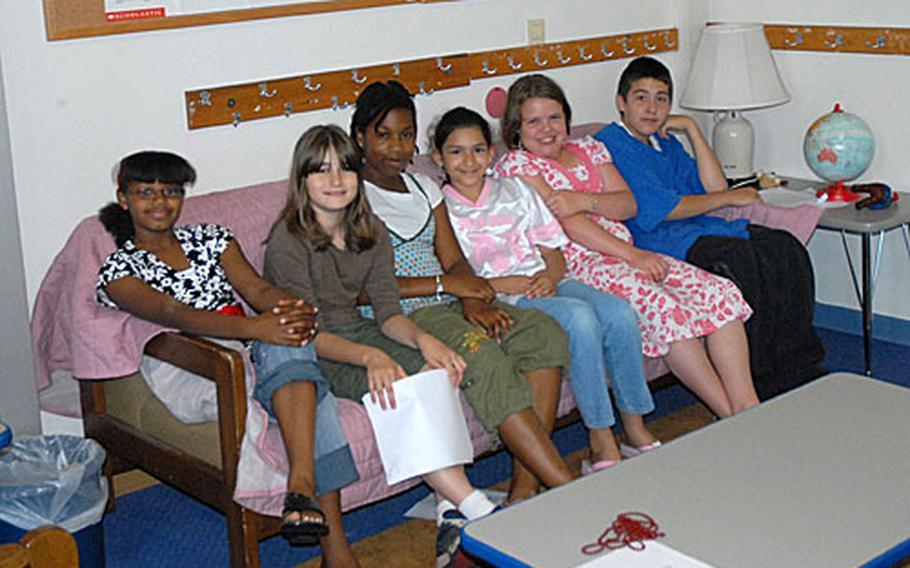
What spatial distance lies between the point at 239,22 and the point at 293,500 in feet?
4.76

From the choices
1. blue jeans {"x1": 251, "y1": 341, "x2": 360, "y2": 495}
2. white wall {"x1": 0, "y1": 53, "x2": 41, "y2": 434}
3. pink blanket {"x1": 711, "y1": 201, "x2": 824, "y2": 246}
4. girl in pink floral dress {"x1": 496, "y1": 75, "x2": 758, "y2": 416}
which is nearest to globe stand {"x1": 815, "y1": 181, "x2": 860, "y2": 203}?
pink blanket {"x1": 711, "y1": 201, "x2": 824, "y2": 246}

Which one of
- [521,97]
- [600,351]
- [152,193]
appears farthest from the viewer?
[521,97]

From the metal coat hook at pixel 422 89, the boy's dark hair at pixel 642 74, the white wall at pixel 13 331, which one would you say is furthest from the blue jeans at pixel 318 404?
the boy's dark hair at pixel 642 74

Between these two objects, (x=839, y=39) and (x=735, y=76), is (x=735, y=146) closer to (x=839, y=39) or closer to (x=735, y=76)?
(x=735, y=76)

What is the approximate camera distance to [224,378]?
275 centimetres

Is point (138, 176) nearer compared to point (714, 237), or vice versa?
point (138, 176)

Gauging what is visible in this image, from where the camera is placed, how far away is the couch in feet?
9.27

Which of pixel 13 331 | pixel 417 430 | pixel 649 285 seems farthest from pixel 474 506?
pixel 13 331

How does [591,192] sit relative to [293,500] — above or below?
above

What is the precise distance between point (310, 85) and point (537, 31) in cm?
94

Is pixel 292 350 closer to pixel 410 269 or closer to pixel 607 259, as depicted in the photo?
pixel 410 269

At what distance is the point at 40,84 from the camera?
3.20 m

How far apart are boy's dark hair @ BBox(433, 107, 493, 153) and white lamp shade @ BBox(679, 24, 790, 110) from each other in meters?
1.22

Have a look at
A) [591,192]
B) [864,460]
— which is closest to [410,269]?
[591,192]
